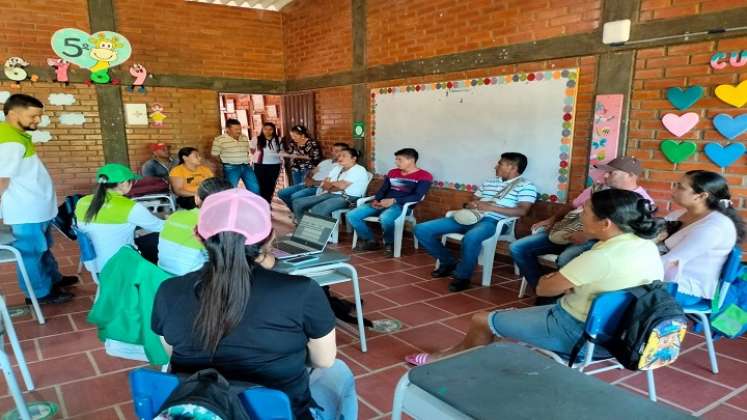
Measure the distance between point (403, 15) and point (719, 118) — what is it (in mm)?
3434

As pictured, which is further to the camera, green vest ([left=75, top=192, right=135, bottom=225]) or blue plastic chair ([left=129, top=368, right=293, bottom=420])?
green vest ([left=75, top=192, right=135, bottom=225])

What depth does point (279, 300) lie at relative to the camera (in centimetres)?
124

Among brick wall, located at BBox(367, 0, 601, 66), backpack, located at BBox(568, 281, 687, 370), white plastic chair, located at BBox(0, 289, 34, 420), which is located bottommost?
white plastic chair, located at BBox(0, 289, 34, 420)

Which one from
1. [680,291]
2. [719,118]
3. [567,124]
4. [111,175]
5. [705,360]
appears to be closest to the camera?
[680,291]

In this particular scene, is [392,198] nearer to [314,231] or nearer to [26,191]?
[314,231]

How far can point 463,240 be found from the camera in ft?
13.1

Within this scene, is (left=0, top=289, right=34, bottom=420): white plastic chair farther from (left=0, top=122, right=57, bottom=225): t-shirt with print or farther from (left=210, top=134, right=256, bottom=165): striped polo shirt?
(left=210, top=134, right=256, bottom=165): striped polo shirt

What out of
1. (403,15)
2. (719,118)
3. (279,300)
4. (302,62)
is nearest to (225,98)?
(302,62)

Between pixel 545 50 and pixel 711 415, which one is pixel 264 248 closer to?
pixel 711 415

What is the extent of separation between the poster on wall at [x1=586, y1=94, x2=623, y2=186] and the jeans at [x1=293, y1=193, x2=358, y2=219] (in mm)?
2574

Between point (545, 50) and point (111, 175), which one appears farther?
point (545, 50)

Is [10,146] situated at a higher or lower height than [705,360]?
higher

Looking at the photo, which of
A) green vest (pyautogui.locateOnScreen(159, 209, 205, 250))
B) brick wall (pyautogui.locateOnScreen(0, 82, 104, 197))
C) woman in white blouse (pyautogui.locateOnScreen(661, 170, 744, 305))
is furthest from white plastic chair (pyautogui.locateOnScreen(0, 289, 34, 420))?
brick wall (pyautogui.locateOnScreen(0, 82, 104, 197))

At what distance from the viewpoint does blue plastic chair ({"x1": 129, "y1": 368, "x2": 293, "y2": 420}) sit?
1010mm
